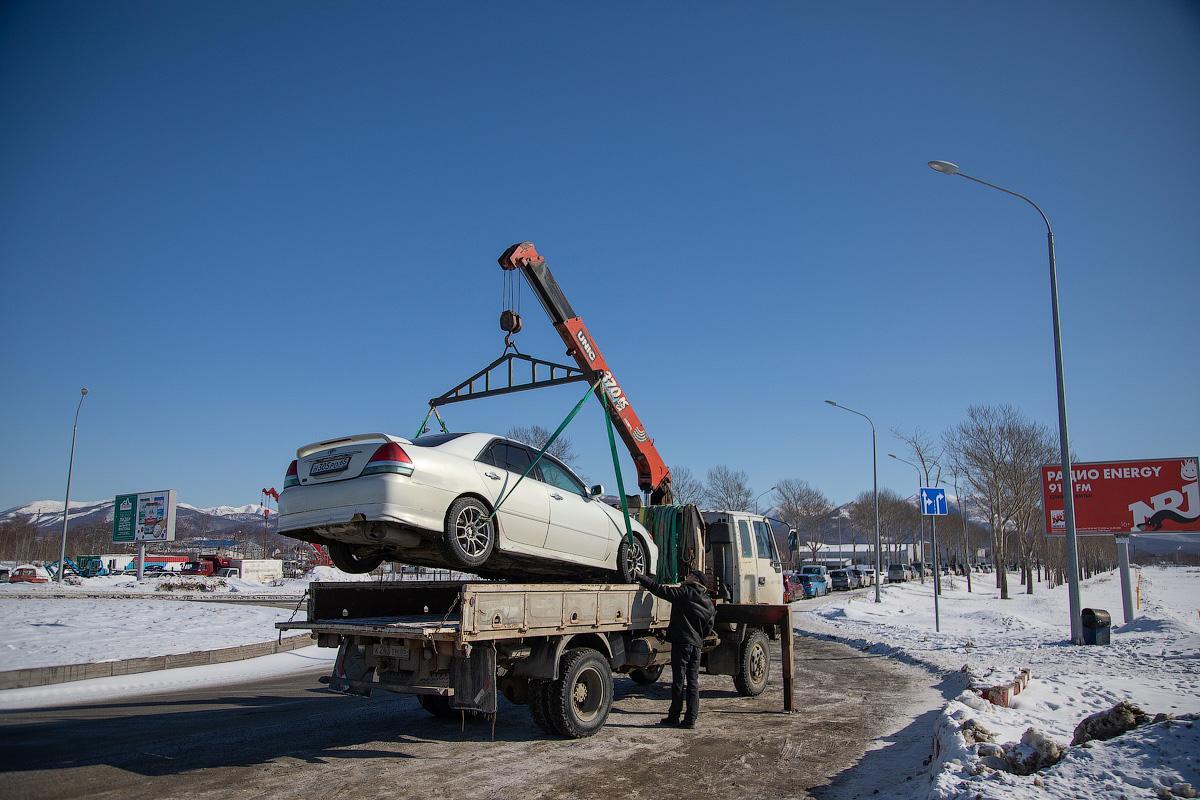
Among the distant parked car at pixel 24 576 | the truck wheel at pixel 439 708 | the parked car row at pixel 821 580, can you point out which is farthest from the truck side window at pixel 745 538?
the distant parked car at pixel 24 576

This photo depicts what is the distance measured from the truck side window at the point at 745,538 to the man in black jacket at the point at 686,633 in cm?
214

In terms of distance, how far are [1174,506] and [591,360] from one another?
17287 millimetres

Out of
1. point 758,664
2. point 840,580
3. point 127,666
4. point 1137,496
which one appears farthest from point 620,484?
point 840,580

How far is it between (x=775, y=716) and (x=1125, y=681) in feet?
12.8

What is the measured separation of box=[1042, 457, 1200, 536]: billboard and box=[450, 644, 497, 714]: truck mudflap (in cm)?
1800

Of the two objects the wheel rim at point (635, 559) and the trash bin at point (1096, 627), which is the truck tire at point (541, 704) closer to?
the wheel rim at point (635, 559)

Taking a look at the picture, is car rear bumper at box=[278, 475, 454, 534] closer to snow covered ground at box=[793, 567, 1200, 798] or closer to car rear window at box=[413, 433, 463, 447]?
car rear window at box=[413, 433, 463, 447]

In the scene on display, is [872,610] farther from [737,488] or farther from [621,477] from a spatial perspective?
[737,488]

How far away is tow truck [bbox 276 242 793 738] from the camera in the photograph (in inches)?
252

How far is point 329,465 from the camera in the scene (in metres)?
6.83

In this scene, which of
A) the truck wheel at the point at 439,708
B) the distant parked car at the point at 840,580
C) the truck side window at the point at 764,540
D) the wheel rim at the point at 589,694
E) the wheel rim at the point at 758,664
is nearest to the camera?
the wheel rim at the point at 589,694

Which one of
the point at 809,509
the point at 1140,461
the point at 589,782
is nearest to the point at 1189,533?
the point at 1140,461

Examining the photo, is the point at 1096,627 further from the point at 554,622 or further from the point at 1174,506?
the point at 554,622

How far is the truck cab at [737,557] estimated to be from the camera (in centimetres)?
1027
